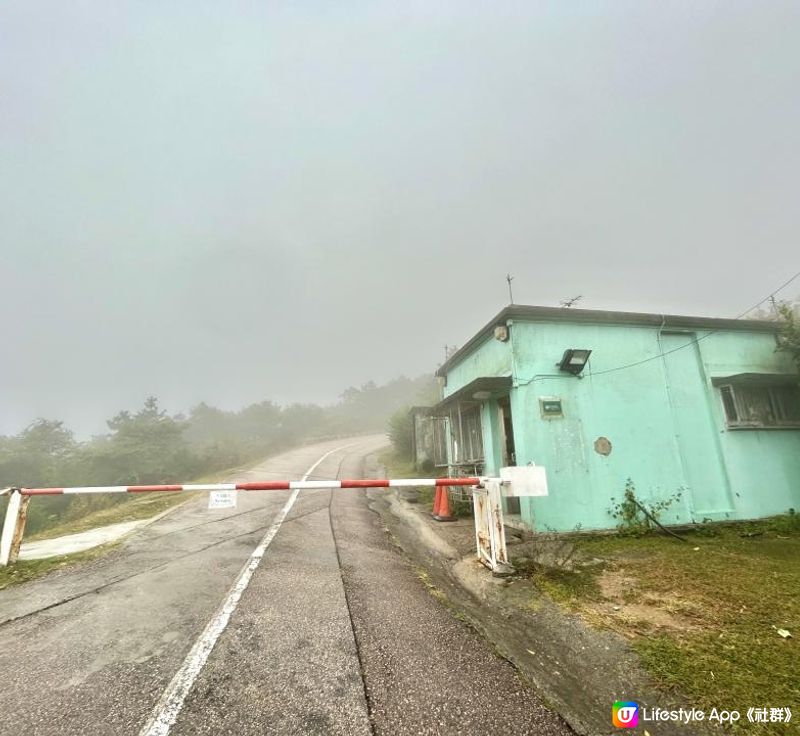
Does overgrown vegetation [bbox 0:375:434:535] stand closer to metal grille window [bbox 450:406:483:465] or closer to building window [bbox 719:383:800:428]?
metal grille window [bbox 450:406:483:465]

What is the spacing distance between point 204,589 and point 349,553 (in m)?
2.22

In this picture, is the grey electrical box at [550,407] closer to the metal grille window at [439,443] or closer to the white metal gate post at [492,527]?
the white metal gate post at [492,527]

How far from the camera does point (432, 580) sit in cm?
503

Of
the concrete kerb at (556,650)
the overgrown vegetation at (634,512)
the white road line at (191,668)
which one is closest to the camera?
the white road line at (191,668)

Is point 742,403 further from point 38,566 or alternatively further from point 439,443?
point 38,566

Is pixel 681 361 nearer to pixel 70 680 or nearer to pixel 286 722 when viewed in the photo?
pixel 286 722

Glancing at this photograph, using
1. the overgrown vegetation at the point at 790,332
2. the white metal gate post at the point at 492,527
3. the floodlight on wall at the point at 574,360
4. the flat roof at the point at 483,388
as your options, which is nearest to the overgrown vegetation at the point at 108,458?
the flat roof at the point at 483,388

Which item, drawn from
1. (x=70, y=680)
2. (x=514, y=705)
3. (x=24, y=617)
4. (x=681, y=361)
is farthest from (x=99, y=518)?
(x=681, y=361)

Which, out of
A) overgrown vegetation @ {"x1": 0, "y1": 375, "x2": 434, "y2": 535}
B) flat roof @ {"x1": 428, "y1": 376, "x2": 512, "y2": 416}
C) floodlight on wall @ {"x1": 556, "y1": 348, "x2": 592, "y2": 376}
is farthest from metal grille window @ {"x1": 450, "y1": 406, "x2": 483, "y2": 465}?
overgrown vegetation @ {"x1": 0, "y1": 375, "x2": 434, "y2": 535}

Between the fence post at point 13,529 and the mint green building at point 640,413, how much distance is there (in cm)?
803

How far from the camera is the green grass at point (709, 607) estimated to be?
278 centimetres

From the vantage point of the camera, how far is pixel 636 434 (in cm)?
804

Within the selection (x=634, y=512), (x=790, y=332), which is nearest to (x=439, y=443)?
(x=634, y=512)

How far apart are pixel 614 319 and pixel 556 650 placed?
741 cm
